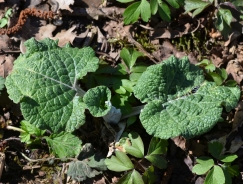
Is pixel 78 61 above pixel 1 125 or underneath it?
above

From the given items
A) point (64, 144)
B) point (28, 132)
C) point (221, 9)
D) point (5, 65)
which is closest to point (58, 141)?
point (64, 144)

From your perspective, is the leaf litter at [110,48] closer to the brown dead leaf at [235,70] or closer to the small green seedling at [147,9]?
the brown dead leaf at [235,70]

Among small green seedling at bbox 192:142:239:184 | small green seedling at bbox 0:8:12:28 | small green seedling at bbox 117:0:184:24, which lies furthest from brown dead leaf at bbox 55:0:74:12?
small green seedling at bbox 192:142:239:184

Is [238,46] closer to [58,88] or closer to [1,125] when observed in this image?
[58,88]

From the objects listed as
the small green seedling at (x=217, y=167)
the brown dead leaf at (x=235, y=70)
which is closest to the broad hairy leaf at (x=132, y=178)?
the small green seedling at (x=217, y=167)

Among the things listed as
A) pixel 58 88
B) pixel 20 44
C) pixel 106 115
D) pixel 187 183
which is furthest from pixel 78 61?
pixel 187 183

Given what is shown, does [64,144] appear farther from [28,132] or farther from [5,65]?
[5,65]
